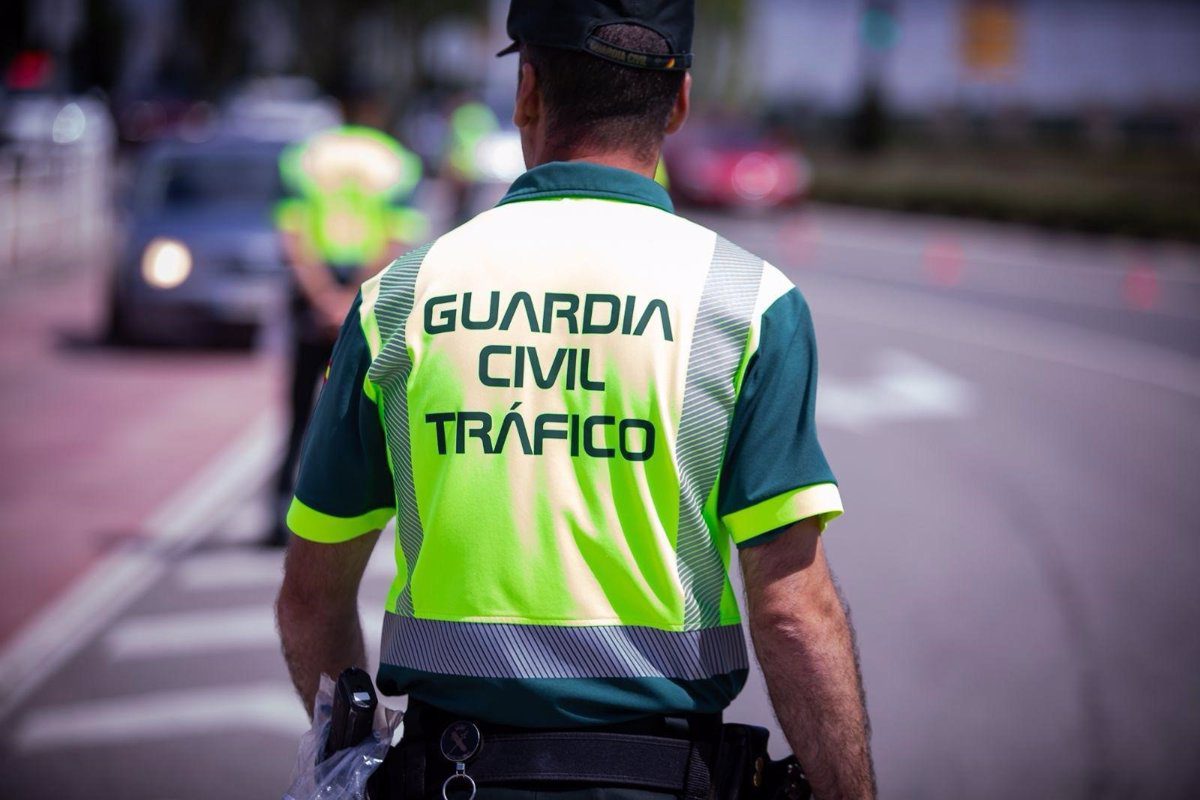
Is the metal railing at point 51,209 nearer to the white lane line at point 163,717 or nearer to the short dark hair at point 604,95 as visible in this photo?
the white lane line at point 163,717

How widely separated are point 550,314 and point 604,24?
1.40ft

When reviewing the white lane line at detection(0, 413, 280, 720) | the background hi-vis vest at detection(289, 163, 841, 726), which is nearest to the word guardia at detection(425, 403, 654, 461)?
the background hi-vis vest at detection(289, 163, 841, 726)

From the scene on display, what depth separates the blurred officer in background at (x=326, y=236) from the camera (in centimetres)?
719

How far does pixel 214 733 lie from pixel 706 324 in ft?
12.3

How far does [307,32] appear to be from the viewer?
60125 millimetres

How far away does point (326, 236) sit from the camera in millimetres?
7352

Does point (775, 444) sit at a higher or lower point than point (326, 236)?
higher

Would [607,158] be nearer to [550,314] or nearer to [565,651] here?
[550,314]

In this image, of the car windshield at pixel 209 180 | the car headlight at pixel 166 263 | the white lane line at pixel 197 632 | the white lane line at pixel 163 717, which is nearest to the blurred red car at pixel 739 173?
the car windshield at pixel 209 180

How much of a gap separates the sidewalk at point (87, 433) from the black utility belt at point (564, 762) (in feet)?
15.0

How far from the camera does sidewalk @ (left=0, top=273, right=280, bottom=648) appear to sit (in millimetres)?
7340

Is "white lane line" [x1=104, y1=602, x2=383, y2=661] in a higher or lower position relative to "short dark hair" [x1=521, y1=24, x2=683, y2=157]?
lower

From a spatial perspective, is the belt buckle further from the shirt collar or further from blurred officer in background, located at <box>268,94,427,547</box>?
blurred officer in background, located at <box>268,94,427,547</box>

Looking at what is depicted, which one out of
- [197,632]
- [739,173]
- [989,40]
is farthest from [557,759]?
[989,40]
